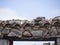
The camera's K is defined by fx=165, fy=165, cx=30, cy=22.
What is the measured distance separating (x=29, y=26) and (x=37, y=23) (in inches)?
12.2

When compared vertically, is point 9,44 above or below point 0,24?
below

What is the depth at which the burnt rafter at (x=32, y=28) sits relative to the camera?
229 inches

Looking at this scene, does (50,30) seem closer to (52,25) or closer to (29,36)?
(52,25)

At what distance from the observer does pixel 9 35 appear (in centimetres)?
584

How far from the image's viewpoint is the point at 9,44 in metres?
6.11

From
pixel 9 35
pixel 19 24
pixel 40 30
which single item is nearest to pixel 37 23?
pixel 40 30

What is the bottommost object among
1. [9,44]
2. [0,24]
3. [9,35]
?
[9,44]

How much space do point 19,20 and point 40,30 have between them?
→ 833 millimetres

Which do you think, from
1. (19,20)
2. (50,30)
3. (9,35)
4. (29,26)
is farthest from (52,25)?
(9,35)

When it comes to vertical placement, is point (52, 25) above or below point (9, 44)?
above

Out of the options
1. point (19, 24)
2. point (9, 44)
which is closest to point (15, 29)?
point (19, 24)

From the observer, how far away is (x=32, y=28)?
19.5 ft

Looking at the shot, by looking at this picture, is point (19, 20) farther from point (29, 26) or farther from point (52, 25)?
point (52, 25)

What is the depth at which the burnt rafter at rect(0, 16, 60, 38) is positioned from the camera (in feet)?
19.1
